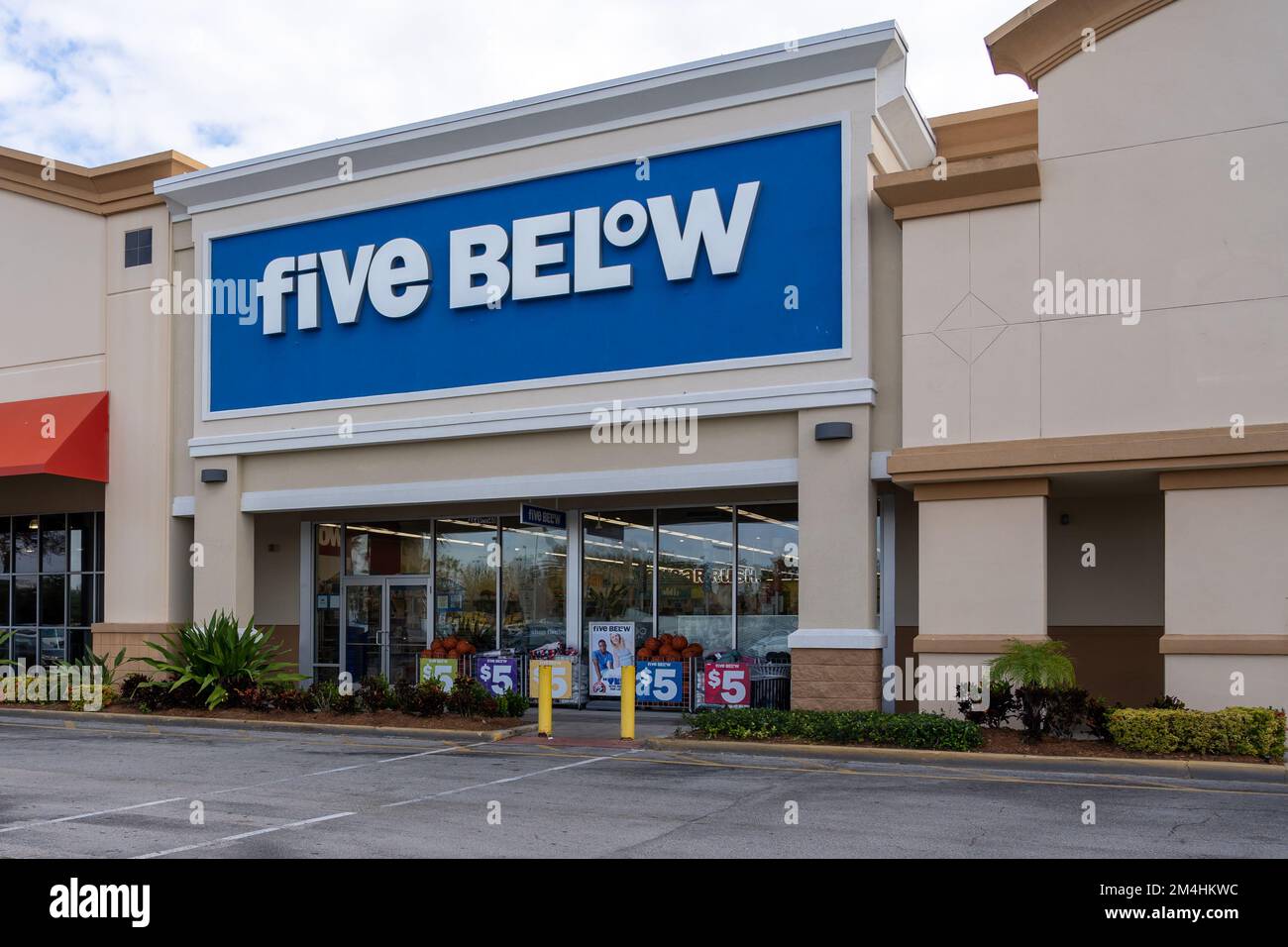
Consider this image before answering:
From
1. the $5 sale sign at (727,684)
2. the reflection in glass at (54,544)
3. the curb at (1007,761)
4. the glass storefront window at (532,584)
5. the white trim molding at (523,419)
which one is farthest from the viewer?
the reflection in glass at (54,544)

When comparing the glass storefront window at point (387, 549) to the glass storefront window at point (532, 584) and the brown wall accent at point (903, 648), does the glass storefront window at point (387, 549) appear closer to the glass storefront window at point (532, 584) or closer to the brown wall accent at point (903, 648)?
the glass storefront window at point (532, 584)

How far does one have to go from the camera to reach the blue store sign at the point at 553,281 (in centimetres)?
1847

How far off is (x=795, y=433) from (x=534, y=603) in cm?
663

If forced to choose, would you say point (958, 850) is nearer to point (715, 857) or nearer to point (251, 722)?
point (715, 857)

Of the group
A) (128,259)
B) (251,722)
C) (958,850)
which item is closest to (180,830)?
(958,850)

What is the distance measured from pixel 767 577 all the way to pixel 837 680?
343cm

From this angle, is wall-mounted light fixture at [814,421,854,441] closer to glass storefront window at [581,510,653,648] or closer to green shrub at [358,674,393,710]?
glass storefront window at [581,510,653,648]

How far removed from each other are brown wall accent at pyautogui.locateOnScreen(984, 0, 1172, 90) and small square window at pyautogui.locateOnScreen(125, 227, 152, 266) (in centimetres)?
1630

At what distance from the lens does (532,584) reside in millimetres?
22672

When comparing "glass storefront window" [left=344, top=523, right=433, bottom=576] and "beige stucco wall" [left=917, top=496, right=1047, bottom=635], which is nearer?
"beige stucco wall" [left=917, top=496, right=1047, bottom=635]

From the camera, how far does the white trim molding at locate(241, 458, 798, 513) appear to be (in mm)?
18656

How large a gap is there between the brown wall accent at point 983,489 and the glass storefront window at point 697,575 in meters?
4.54

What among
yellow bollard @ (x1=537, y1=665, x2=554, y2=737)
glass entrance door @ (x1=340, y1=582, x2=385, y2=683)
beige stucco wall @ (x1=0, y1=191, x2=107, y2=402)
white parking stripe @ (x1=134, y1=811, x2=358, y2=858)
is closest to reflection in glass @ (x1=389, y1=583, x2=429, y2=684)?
glass entrance door @ (x1=340, y1=582, x2=385, y2=683)
